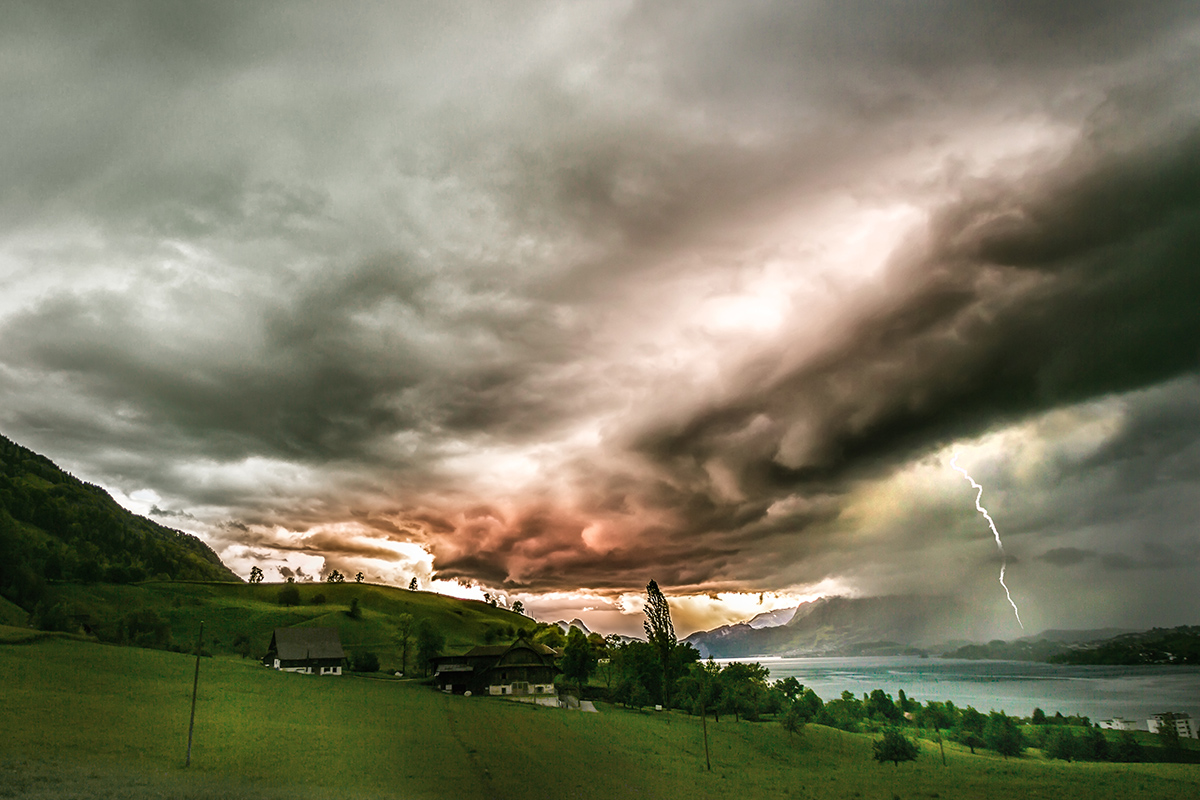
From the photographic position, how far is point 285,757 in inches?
1668

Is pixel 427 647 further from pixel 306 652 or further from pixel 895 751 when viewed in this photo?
pixel 895 751

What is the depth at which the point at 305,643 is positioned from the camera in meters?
115

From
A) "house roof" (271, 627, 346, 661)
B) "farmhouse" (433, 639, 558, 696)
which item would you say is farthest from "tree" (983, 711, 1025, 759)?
"house roof" (271, 627, 346, 661)

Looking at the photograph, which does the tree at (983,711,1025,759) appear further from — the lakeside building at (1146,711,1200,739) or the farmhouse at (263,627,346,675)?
the farmhouse at (263,627,346,675)

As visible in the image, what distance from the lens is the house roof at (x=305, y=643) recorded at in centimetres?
11238

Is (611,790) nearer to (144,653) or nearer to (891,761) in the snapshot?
(891,761)

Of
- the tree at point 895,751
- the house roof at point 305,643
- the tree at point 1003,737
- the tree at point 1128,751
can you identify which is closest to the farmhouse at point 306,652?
the house roof at point 305,643

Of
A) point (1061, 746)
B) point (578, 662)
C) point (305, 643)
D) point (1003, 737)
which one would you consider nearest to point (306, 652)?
point (305, 643)

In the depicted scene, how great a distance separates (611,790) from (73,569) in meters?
201

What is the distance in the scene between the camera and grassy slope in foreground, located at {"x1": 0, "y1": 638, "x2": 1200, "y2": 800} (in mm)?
36656

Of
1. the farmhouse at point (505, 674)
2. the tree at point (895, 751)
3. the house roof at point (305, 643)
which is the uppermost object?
the house roof at point (305, 643)

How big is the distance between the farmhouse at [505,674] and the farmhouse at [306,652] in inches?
967

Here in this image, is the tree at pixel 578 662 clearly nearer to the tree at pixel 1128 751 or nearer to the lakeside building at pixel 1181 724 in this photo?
the tree at pixel 1128 751

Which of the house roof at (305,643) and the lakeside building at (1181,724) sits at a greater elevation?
the house roof at (305,643)
